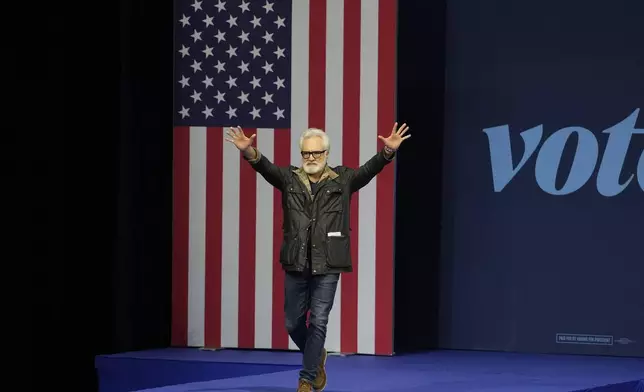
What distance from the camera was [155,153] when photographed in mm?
8219

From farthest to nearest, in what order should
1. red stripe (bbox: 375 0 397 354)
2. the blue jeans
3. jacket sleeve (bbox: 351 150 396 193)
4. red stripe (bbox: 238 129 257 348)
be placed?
red stripe (bbox: 238 129 257 348) → red stripe (bbox: 375 0 397 354) → jacket sleeve (bbox: 351 150 396 193) → the blue jeans

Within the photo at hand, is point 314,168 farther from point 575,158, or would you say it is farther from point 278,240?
point 575,158

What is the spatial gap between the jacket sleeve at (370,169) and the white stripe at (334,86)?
214cm

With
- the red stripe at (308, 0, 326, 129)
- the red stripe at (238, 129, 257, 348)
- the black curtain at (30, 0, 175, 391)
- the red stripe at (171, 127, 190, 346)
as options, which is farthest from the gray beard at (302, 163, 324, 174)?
the red stripe at (171, 127, 190, 346)

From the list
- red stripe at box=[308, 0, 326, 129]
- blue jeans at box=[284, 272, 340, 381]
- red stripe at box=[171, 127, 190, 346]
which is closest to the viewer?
blue jeans at box=[284, 272, 340, 381]

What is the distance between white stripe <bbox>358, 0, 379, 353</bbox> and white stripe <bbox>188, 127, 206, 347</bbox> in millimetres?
1143

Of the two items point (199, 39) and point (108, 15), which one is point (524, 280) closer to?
point (199, 39)

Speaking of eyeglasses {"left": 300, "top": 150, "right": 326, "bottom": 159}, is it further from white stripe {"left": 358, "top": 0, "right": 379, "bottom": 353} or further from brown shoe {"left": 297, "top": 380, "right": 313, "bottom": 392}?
white stripe {"left": 358, "top": 0, "right": 379, "bottom": 353}

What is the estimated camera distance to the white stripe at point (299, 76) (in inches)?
317

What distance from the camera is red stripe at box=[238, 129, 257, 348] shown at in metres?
8.13

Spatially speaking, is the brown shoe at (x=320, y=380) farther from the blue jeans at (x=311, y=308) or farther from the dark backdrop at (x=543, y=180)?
the dark backdrop at (x=543, y=180)

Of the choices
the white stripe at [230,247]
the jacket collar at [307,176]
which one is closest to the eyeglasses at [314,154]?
the jacket collar at [307,176]

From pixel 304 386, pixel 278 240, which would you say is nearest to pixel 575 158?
pixel 278 240

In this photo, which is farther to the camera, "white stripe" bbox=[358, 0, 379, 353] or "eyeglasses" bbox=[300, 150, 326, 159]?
"white stripe" bbox=[358, 0, 379, 353]
